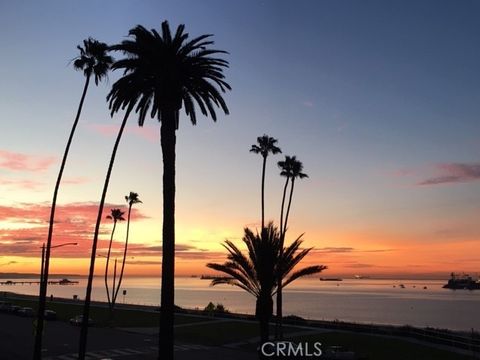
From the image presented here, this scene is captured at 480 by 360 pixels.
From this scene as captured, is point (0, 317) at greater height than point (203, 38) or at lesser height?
lesser

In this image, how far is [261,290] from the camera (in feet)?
107

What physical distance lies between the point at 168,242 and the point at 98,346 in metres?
30.9

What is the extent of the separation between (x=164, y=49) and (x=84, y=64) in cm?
1583

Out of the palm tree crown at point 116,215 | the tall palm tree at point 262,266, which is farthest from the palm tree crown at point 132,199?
the tall palm tree at point 262,266

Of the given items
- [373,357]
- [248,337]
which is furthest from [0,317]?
[373,357]

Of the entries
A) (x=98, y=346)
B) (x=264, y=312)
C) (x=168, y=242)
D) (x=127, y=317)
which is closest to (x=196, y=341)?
(x=98, y=346)

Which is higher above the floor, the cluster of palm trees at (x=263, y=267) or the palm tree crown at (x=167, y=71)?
the palm tree crown at (x=167, y=71)

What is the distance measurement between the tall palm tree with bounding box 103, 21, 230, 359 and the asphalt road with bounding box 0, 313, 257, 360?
2196 centimetres

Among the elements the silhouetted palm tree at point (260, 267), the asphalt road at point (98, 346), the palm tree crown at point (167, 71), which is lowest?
the asphalt road at point (98, 346)

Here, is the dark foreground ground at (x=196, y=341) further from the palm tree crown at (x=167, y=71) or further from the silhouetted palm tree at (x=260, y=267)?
the palm tree crown at (x=167, y=71)

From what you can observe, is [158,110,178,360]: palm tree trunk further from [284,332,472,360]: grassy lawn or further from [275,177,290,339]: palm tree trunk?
[284,332,472,360]: grassy lawn

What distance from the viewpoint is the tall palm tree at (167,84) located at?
23.5 m

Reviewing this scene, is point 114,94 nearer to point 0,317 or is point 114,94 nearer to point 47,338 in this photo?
point 47,338

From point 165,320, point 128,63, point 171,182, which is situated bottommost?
point 165,320
